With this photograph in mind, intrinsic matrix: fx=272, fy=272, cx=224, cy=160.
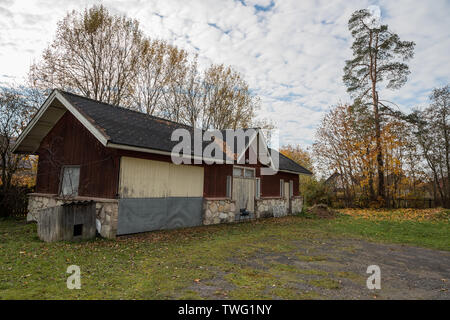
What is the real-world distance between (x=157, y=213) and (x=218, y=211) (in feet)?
12.6

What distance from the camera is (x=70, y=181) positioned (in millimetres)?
11453

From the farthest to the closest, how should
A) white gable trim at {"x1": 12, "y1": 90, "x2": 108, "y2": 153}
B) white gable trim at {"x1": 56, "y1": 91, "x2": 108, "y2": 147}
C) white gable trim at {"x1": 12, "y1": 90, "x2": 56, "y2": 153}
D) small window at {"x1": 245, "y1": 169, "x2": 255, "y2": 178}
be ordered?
small window at {"x1": 245, "y1": 169, "x2": 255, "y2": 178}
white gable trim at {"x1": 12, "y1": 90, "x2": 56, "y2": 153}
white gable trim at {"x1": 12, "y1": 90, "x2": 108, "y2": 153}
white gable trim at {"x1": 56, "y1": 91, "x2": 108, "y2": 147}

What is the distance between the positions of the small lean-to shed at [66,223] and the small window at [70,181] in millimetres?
2332

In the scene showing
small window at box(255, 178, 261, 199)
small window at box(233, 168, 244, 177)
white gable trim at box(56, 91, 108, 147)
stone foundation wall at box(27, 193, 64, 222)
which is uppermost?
white gable trim at box(56, 91, 108, 147)

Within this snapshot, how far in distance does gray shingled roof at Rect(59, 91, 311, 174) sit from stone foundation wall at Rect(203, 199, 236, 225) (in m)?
3.53

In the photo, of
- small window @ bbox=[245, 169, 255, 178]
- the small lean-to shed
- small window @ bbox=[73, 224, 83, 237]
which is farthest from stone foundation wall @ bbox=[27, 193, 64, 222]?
small window @ bbox=[245, 169, 255, 178]

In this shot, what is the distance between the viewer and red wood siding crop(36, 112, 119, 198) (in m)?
9.88

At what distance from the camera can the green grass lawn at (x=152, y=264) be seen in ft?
15.8

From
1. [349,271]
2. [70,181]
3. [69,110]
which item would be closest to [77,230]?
[70,181]

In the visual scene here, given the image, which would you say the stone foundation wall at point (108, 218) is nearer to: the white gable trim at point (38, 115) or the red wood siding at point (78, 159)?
the red wood siding at point (78, 159)

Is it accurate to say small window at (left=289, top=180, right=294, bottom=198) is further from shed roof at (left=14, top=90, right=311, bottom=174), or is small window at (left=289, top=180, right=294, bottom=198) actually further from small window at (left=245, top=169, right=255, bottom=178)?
shed roof at (left=14, top=90, right=311, bottom=174)

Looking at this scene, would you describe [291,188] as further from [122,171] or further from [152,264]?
[152,264]
